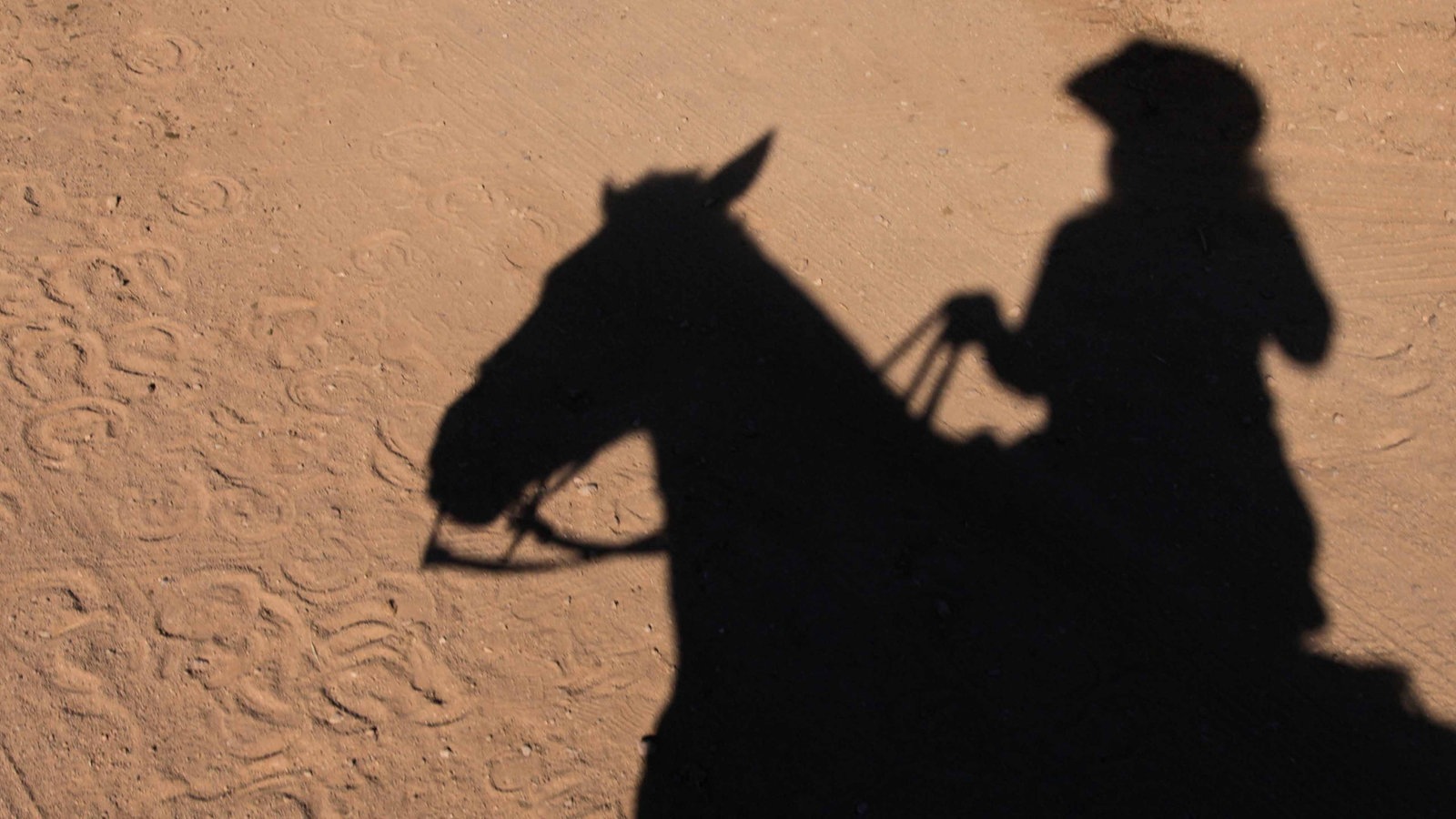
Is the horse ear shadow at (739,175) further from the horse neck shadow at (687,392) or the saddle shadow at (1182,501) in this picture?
the saddle shadow at (1182,501)

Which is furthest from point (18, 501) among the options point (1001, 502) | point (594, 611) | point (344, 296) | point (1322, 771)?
point (1322, 771)

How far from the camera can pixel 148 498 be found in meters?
4.65

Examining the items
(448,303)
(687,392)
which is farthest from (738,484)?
(448,303)

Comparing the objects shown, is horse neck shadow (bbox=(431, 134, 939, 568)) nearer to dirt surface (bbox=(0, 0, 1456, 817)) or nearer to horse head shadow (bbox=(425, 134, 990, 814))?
horse head shadow (bbox=(425, 134, 990, 814))

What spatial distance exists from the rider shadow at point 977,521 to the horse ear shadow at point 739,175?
0.07 feet

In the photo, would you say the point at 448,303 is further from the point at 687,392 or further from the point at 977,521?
the point at 977,521

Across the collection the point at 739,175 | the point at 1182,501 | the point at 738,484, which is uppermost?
the point at 739,175

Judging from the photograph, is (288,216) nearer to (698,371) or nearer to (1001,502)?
(698,371)

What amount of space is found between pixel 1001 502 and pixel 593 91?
143 inches

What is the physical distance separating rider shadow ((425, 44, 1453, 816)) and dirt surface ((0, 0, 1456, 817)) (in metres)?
0.16

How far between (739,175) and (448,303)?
6.05 ft

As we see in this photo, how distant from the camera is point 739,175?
5.84 metres

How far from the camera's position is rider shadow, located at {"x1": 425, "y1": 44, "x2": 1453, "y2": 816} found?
3.99 metres

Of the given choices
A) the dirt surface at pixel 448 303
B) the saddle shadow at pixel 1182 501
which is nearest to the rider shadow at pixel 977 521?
the saddle shadow at pixel 1182 501
